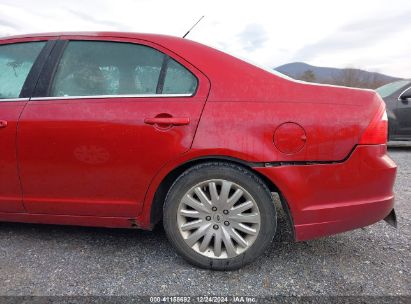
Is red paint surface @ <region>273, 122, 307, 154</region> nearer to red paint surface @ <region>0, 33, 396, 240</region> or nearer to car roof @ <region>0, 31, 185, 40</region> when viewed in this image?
red paint surface @ <region>0, 33, 396, 240</region>

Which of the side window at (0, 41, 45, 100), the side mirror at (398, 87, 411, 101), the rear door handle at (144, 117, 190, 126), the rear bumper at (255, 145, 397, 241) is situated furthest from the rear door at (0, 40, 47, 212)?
the side mirror at (398, 87, 411, 101)

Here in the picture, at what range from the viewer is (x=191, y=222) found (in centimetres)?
244

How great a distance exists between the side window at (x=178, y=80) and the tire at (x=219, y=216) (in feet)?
1.64

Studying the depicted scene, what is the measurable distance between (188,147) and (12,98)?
1352 millimetres

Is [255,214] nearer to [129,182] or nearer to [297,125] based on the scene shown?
[297,125]

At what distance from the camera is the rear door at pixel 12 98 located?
8.46ft

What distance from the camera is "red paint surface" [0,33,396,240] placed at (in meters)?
2.28

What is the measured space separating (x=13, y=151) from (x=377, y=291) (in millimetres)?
2465

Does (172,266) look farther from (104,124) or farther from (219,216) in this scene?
(104,124)

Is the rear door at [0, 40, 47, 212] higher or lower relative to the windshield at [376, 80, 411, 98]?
higher

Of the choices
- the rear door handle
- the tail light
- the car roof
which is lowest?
the rear door handle

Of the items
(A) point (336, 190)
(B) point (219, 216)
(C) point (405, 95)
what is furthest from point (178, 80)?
(C) point (405, 95)

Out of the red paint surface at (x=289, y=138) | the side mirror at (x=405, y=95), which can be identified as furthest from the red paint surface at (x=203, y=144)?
the side mirror at (x=405, y=95)

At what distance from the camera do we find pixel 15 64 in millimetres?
2785
